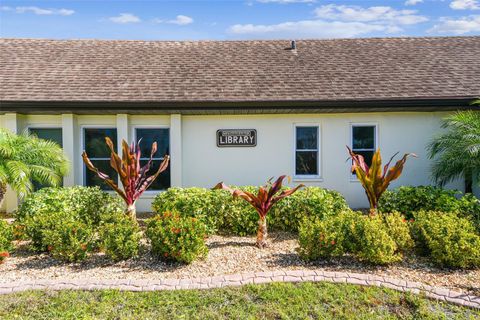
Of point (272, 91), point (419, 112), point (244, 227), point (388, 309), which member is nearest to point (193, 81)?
point (272, 91)

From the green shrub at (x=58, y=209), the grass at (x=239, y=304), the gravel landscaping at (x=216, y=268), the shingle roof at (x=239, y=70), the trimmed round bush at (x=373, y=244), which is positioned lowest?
the grass at (x=239, y=304)

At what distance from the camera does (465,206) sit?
6.79 meters

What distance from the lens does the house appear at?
28.6 ft

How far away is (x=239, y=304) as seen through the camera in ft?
13.3

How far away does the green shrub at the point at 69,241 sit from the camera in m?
5.27

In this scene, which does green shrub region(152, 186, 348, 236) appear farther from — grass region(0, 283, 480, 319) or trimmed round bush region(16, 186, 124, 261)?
grass region(0, 283, 480, 319)

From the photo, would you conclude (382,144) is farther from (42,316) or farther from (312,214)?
(42,316)

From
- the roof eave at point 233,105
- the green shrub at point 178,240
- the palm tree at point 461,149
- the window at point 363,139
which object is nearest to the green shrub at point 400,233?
the palm tree at point 461,149

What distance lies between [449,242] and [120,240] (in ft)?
16.8

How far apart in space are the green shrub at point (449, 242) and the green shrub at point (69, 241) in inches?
218

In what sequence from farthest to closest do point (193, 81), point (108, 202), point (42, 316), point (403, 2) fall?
point (403, 2) → point (193, 81) → point (108, 202) → point (42, 316)

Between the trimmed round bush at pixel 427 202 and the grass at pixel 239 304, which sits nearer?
the grass at pixel 239 304

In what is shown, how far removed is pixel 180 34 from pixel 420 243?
11.4m

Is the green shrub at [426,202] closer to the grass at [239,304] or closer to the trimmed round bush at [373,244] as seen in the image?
the trimmed round bush at [373,244]
